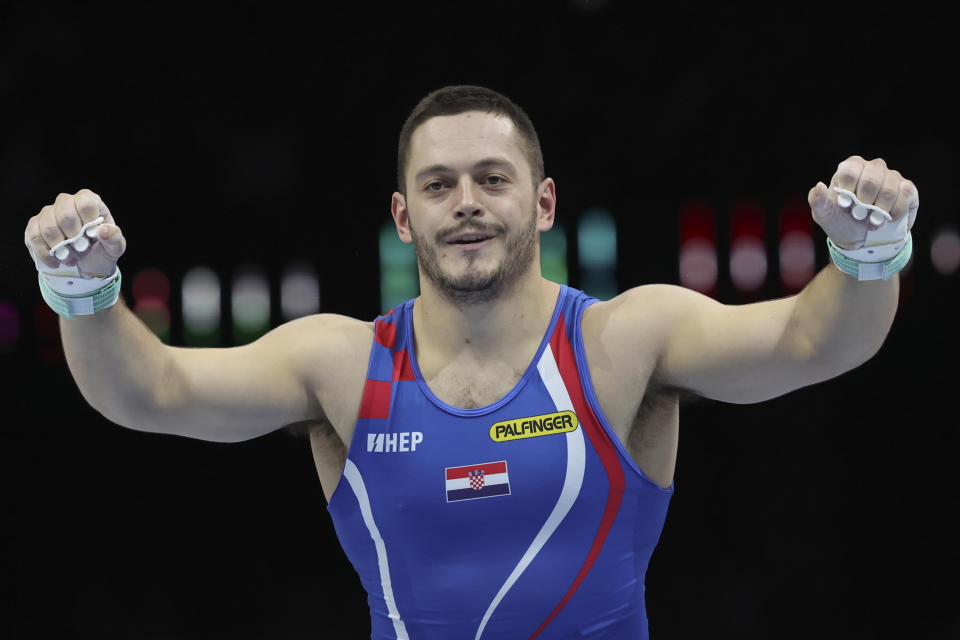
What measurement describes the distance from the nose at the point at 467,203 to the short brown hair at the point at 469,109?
0.76 ft

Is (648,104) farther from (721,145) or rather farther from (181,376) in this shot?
A: (181,376)

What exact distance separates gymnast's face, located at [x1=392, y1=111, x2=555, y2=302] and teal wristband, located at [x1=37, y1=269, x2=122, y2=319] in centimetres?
81

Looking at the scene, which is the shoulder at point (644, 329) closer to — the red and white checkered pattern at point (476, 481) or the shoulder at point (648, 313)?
the shoulder at point (648, 313)

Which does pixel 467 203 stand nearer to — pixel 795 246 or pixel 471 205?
pixel 471 205

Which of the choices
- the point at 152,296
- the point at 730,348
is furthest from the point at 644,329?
the point at 152,296

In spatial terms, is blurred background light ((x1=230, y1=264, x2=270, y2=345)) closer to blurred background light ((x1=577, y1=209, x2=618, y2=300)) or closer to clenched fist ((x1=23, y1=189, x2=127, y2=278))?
blurred background light ((x1=577, y1=209, x2=618, y2=300))

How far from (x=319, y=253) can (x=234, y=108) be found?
2.42 ft

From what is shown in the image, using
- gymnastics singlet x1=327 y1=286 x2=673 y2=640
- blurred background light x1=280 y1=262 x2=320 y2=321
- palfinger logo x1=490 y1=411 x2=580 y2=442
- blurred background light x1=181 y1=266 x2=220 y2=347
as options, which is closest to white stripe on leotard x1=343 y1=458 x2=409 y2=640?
gymnastics singlet x1=327 y1=286 x2=673 y2=640

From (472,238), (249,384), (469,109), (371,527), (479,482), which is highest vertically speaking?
(469,109)

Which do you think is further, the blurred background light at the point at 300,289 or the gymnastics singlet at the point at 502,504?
the blurred background light at the point at 300,289

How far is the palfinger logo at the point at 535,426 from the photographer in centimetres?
269

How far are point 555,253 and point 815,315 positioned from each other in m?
2.30

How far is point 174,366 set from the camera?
2615 millimetres

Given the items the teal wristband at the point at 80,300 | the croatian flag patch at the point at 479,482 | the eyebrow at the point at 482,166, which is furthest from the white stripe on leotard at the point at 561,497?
the teal wristband at the point at 80,300
